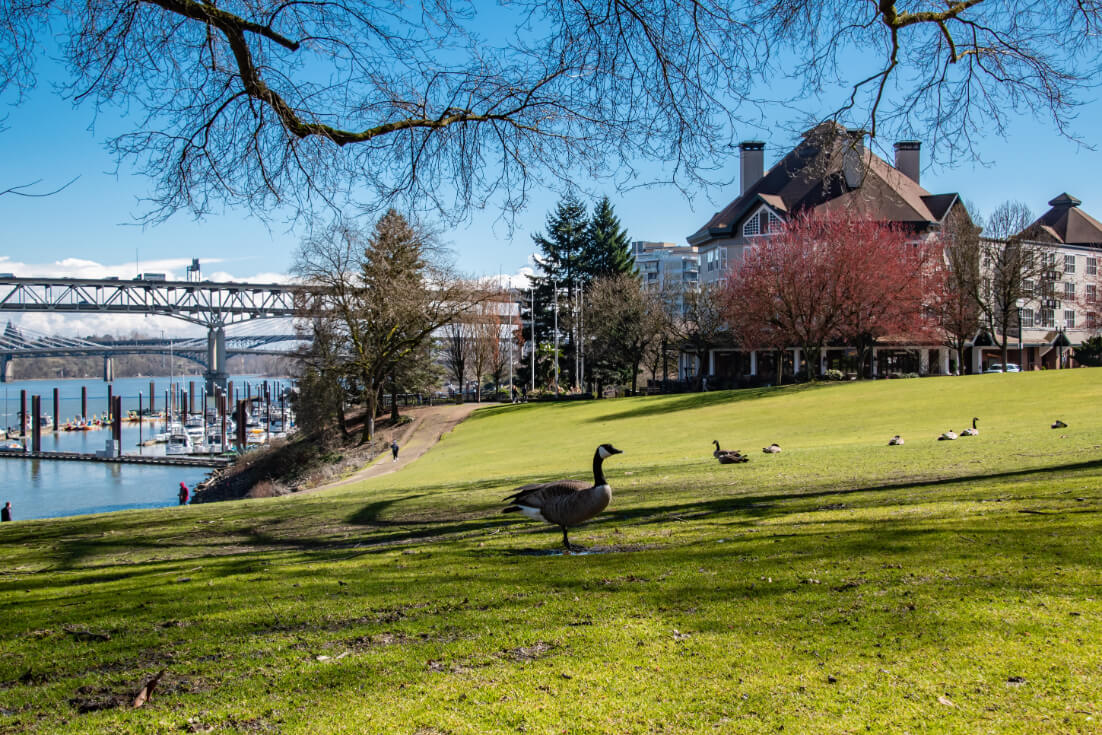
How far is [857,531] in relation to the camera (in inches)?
324

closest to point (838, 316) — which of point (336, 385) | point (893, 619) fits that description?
point (336, 385)

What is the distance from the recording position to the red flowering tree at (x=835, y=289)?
48656mm

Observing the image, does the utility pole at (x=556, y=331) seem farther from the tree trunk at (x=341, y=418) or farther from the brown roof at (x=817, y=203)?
the tree trunk at (x=341, y=418)

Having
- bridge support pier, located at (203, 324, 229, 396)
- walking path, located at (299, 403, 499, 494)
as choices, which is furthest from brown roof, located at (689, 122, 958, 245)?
bridge support pier, located at (203, 324, 229, 396)

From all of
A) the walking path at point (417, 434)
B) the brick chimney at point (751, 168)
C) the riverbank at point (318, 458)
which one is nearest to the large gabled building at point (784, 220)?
the brick chimney at point (751, 168)

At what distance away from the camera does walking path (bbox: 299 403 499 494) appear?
1303 inches

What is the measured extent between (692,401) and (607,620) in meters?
43.3

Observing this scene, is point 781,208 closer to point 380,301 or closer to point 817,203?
point 817,203

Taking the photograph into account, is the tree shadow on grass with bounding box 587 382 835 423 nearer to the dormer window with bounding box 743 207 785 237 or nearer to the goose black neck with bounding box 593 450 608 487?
the dormer window with bounding box 743 207 785 237

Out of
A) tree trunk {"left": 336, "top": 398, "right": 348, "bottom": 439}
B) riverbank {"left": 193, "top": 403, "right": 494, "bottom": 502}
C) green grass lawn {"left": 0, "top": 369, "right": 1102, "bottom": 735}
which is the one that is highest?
green grass lawn {"left": 0, "top": 369, "right": 1102, "bottom": 735}

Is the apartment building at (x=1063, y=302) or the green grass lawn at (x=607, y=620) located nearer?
the green grass lawn at (x=607, y=620)

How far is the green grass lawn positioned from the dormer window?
55418 millimetres

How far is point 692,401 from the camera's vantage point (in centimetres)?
4803

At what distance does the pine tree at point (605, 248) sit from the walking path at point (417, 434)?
1035 inches
